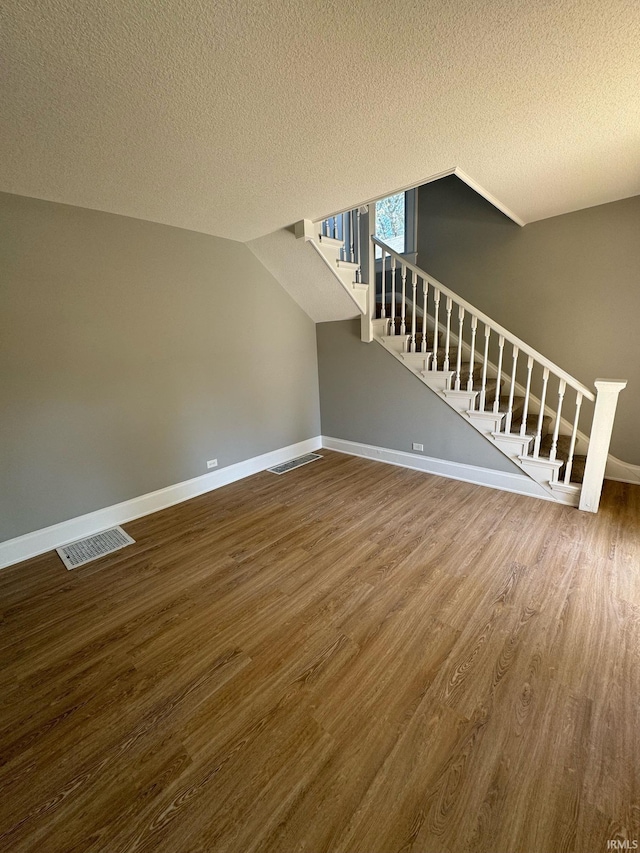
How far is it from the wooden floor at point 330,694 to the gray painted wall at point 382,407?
3.44 feet

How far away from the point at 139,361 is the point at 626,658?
3544 millimetres

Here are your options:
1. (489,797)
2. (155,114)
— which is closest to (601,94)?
(155,114)

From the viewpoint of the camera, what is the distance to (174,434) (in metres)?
3.18

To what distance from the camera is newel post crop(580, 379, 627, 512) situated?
2510 mm

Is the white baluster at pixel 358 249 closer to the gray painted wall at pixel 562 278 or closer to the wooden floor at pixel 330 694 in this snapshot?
the gray painted wall at pixel 562 278

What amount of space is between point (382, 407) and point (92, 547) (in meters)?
3.02

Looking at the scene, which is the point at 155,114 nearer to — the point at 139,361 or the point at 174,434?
the point at 139,361

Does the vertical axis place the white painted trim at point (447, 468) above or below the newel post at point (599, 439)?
below

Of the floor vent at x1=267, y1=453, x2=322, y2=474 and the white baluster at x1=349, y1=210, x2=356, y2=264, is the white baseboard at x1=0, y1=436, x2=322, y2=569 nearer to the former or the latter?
the floor vent at x1=267, y1=453, x2=322, y2=474

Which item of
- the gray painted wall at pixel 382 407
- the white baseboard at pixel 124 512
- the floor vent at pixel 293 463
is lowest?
the floor vent at pixel 293 463

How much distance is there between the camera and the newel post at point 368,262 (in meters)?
3.71

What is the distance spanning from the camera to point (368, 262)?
377cm

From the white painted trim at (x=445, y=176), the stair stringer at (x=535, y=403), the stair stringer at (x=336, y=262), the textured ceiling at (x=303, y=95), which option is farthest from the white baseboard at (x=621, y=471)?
the stair stringer at (x=336, y=262)

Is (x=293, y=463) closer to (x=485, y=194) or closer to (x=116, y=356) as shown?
(x=116, y=356)
